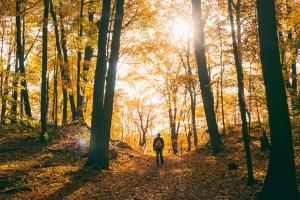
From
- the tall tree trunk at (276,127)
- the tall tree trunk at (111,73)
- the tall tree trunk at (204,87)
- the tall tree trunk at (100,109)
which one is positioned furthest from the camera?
the tall tree trunk at (204,87)

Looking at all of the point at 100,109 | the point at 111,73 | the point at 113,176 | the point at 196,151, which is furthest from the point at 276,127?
the point at 196,151

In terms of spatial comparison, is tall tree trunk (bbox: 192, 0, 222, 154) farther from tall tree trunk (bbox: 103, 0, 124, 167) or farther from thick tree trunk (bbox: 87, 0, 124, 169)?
thick tree trunk (bbox: 87, 0, 124, 169)

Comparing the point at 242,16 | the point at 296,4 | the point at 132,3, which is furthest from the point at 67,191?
the point at 296,4

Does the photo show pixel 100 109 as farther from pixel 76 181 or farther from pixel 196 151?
pixel 196 151

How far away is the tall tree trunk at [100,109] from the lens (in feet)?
35.9

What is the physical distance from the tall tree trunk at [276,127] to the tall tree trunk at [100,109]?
709 centimetres

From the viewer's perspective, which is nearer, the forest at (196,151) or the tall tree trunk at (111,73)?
the forest at (196,151)

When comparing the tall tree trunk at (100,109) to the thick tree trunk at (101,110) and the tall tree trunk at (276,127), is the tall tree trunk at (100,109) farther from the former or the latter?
the tall tree trunk at (276,127)

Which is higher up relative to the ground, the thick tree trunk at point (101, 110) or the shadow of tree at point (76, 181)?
the thick tree trunk at point (101, 110)

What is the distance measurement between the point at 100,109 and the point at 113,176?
3072mm

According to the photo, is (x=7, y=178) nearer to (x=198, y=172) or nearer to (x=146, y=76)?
(x=198, y=172)

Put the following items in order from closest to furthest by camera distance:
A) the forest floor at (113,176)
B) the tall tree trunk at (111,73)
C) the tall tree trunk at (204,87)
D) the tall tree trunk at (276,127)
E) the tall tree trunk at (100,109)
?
the tall tree trunk at (276,127) → the forest floor at (113,176) → the tall tree trunk at (100,109) → the tall tree trunk at (111,73) → the tall tree trunk at (204,87)

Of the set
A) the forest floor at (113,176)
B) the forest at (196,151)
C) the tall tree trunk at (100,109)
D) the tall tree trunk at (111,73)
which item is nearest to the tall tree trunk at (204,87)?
the forest at (196,151)

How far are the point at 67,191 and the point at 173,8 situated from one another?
17165 millimetres
